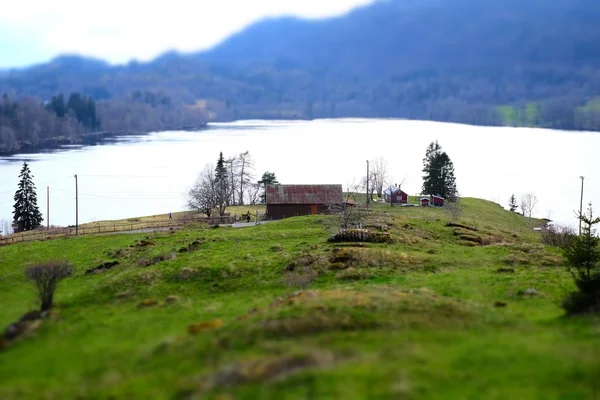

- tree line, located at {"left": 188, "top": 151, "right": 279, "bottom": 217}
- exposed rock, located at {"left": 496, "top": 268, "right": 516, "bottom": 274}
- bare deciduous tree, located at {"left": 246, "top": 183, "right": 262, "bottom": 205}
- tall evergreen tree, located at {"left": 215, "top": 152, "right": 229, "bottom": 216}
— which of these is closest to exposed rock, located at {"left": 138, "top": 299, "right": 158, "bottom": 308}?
exposed rock, located at {"left": 496, "top": 268, "right": 516, "bottom": 274}

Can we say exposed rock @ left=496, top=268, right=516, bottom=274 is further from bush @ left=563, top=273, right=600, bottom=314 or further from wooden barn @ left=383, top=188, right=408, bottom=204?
wooden barn @ left=383, top=188, right=408, bottom=204

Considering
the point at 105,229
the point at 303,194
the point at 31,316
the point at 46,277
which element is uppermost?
the point at 303,194

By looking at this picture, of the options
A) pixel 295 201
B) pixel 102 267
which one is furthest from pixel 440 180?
pixel 102 267

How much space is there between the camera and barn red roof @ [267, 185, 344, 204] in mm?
67000

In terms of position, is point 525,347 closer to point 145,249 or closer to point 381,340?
point 381,340

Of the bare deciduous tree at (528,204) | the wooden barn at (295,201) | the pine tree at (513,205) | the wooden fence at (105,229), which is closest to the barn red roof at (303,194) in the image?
the wooden barn at (295,201)

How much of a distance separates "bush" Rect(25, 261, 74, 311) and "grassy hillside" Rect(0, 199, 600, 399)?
0.78m

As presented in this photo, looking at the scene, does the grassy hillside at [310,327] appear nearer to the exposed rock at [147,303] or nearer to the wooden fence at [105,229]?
the exposed rock at [147,303]

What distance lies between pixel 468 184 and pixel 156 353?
106840mm

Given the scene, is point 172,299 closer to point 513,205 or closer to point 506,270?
point 506,270

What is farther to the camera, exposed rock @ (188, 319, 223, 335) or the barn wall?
the barn wall

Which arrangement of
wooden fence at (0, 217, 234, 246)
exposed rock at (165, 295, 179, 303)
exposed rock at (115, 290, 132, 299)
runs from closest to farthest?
exposed rock at (165, 295, 179, 303), exposed rock at (115, 290, 132, 299), wooden fence at (0, 217, 234, 246)

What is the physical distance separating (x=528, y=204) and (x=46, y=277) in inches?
3203

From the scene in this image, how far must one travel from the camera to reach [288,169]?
131125mm
